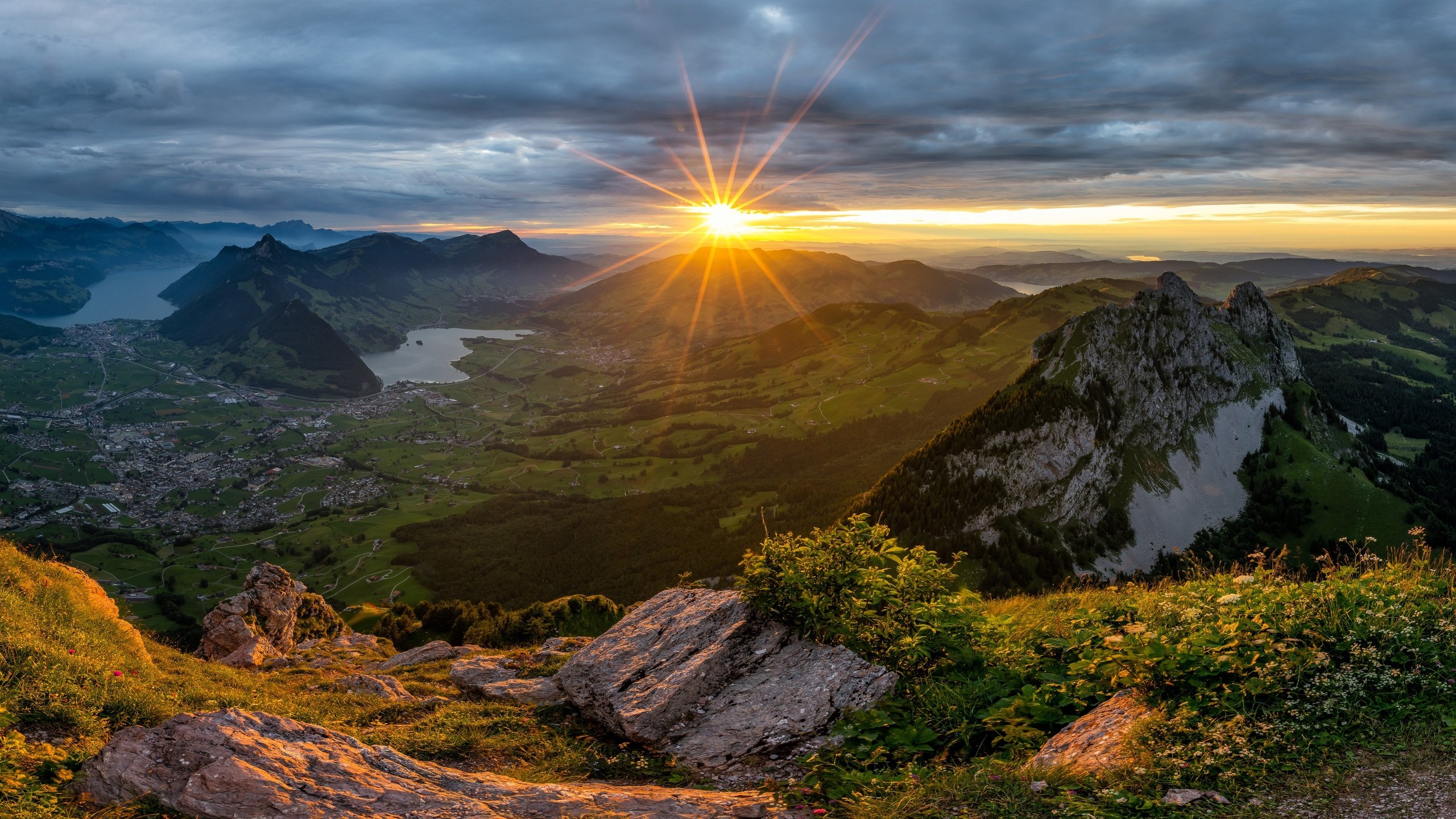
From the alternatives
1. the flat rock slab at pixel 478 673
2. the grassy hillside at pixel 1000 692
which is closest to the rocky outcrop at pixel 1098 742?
the grassy hillside at pixel 1000 692

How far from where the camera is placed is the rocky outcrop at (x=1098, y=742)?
298 inches

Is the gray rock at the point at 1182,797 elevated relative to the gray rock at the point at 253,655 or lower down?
elevated

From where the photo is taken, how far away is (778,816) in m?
8.02

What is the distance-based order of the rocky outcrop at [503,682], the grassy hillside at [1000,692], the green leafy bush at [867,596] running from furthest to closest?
1. the rocky outcrop at [503,682]
2. the green leafy bush at [867,596]
3. the grassy hillside at [1000,692]

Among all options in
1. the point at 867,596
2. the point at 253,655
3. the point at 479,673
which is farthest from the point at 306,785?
the point at 253,655

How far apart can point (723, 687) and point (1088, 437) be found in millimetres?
110641

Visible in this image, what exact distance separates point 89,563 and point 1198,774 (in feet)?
769

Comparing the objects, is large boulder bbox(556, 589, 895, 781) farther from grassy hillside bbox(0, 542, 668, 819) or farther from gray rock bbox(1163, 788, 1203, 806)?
gray rock bbox(1163, 788, 1203, 806)

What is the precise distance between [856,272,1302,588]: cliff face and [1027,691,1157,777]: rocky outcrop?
304ft

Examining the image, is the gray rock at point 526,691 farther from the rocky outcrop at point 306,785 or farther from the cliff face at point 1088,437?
the cliff face at point 1088,437

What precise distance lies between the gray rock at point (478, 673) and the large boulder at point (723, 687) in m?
7.04

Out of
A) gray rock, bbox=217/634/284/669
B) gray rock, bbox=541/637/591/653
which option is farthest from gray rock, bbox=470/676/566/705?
gray rock, bbox=217/634/284/669

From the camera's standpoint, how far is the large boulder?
10492 millimetres

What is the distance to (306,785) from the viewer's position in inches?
309
